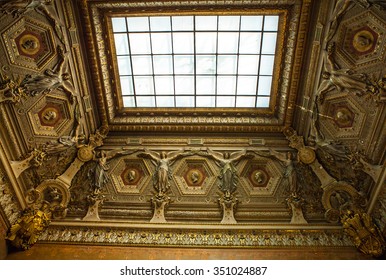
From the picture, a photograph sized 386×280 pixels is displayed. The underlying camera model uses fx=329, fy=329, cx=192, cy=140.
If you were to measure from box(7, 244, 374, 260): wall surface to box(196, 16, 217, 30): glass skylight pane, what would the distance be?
20.8ft

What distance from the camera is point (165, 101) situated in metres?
11.1

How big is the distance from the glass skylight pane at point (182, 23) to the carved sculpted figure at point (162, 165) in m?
3.74

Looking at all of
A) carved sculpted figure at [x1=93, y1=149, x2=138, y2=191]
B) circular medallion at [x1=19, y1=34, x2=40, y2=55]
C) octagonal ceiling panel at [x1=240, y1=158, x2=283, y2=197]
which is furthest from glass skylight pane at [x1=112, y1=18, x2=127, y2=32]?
octagonal ceiling panel at [x1=240, y1=158, x2=283, y2=197]

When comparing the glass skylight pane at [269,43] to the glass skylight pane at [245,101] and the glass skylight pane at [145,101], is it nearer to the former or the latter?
the glass skylight pane at [245,101]

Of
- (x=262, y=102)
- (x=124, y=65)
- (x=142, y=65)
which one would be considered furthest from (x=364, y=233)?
(x=124, y=65)

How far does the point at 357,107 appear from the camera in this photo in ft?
27.4

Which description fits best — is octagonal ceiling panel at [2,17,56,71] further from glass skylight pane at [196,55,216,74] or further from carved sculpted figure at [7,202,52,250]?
glass skylight pane at [196,55,216,74]

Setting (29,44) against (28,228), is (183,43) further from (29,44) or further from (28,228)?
(28,228)

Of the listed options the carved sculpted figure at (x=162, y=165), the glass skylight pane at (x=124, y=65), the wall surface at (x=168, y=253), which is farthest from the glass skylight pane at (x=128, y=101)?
the wall surface at (x=168, y=253)

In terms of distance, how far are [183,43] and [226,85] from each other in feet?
6.44

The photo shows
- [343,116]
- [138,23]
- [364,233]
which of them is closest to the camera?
[364,233]

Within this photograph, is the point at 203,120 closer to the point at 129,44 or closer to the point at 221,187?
the point at 221,187

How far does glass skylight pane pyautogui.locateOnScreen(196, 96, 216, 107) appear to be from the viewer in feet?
36.3

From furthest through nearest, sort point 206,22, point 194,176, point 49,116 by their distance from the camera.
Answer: point 194,176
point 206,22
point 49,116
